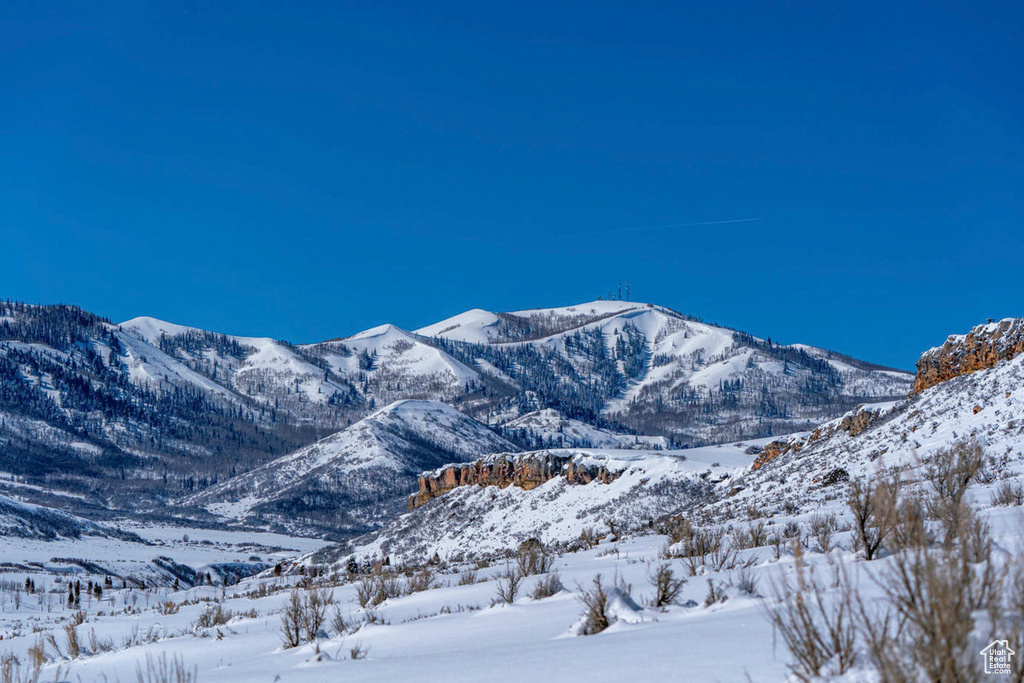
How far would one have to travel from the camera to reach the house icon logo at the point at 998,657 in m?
3.24

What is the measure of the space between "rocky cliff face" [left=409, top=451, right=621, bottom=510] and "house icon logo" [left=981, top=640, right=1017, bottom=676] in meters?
39.4

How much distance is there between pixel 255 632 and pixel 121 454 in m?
170

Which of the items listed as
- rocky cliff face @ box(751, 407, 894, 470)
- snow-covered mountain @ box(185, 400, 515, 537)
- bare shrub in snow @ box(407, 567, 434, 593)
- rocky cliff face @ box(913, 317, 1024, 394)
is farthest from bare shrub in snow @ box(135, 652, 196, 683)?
snow-covered mountain @ box(185, 400, 515, 537)

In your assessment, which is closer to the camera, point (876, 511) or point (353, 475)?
point (876, 511)

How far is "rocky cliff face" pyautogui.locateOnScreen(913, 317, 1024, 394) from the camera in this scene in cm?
2827

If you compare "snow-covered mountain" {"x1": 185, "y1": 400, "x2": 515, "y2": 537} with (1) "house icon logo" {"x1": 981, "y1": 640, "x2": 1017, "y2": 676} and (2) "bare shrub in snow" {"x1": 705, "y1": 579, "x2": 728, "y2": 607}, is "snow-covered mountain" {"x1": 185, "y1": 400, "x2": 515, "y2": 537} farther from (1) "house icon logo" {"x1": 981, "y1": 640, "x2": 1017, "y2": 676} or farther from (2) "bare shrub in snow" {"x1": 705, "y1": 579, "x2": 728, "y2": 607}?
(1) "house icon logo" {"x1": 981, "y1": 640, "x2": 1017, "y2": 676}

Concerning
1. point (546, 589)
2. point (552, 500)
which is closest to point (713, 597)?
point (546, 589)

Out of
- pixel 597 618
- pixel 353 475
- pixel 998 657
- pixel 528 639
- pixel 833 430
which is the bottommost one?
pixel 528 639

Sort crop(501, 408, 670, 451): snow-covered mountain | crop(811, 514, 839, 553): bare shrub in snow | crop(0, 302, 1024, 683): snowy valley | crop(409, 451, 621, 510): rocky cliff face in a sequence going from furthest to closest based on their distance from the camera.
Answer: crop(501, 408, 670, 451): snow-covered mountain → crop(409, 451, 621, 510): rocky cliff face → crop(811, 514, 839, 553): bare shrub in snow → crop(0, 302, 1024, 683): snowy valley

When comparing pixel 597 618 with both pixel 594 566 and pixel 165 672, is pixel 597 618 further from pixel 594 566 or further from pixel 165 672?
pixel 594 566

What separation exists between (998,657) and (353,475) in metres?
112

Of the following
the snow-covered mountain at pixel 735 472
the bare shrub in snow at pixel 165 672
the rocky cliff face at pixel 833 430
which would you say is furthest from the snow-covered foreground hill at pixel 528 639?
the rocky cliff face at pixel 833 430

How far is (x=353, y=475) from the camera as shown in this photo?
11144 cm

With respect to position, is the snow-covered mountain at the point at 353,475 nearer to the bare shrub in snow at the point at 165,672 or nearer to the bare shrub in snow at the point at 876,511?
the bare shrub in snow at the point at 165,672
